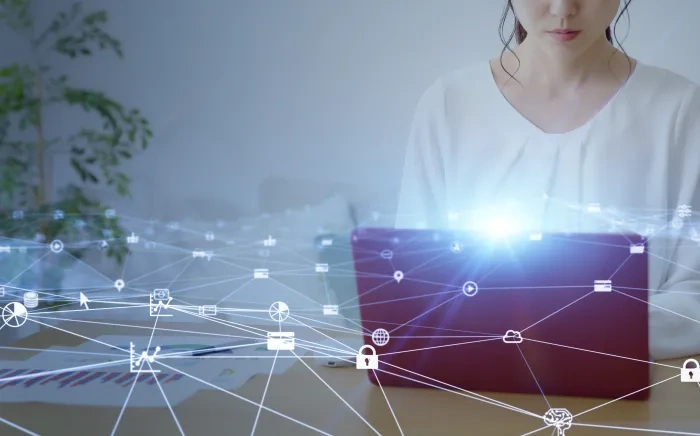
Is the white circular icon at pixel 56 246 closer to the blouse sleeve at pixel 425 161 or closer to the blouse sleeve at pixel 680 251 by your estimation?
the blouse sleeve at pixel 425 161

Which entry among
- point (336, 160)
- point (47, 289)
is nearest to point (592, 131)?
point (336, 160)

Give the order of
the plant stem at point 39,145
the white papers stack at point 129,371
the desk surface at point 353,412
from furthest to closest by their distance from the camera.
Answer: the plant stem at point 39,145, the white papers stack at point 129,371, the desk surface at point 353,412

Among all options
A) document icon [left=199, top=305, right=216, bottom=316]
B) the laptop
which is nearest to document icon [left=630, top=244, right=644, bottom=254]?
the laptop

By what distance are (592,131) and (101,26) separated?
96cm

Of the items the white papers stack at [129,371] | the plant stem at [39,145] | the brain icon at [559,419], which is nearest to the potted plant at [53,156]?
the plant stem at [39,145]

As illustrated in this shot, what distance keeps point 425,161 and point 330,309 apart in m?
0.33

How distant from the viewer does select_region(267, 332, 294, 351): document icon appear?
4.40ft

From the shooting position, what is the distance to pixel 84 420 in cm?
127

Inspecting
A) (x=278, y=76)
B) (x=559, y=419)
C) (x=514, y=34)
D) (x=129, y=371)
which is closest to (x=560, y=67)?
(x=514, y=34)

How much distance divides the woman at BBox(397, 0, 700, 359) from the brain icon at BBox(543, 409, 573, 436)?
0.61ft

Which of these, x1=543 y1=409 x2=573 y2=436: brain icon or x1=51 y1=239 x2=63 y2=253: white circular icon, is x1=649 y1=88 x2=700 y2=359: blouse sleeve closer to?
x1=543 y1=409 x2=573 y2=436: brain icon

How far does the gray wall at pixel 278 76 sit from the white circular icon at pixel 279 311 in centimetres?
19

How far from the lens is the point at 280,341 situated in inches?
52.9

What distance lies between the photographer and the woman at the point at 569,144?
1.25 meters
